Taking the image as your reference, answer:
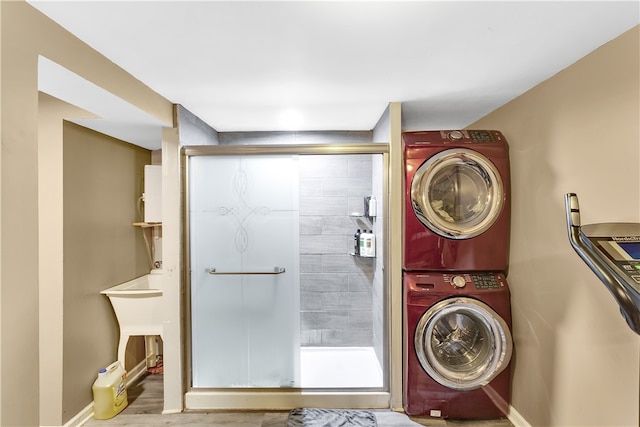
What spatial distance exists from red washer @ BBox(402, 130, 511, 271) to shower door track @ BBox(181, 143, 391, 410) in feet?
0.78

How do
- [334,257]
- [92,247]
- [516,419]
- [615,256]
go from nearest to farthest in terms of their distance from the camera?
[615,256]
[516,419]
[92,247]
[334,257]

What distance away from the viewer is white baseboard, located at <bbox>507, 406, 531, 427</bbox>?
205cm

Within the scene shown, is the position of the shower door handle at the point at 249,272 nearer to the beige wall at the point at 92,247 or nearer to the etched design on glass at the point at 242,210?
the etched design on glass at the point at 242,210

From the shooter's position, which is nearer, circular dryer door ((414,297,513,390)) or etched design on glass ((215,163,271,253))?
circular dryer door ((414,297,513,390))

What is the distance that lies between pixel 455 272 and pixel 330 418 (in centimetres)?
142

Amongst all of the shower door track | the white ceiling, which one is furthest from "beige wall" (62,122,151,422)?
the white ceiling

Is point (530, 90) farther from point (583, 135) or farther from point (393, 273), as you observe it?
point (393, 273)

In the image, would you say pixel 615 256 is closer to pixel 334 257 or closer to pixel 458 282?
pixel 458 282

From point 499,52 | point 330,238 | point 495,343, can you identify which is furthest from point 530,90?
point 330,238

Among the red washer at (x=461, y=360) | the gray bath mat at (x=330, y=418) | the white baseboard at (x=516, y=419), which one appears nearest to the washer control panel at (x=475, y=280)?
the red washer at (x=461, y=360)

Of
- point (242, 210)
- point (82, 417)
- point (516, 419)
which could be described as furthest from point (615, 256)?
point (82, 417)

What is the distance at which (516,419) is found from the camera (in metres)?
2.11

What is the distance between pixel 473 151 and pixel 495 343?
135 centimetres

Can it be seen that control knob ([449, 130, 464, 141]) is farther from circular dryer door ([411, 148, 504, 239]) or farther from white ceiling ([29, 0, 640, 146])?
white ceiling ([29, 0, 640, 146])
